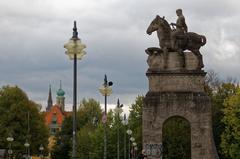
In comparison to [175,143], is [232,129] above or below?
above

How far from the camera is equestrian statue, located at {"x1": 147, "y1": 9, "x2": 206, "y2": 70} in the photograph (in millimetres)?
38594

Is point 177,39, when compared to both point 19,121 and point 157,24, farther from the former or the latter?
point 19,121

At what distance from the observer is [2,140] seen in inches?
3226

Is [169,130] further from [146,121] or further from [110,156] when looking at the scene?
[146,121]

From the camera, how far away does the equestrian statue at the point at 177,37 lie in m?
38.6

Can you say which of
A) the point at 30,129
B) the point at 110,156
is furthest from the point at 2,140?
the point at 110,156

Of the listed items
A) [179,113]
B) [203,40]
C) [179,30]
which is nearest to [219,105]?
[203,40]

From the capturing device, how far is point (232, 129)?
59406 millimetres

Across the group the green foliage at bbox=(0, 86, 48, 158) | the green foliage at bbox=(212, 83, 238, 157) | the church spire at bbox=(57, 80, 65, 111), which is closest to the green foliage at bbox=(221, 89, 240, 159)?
the green foliage at bbox=(212, 83, 238, 157)

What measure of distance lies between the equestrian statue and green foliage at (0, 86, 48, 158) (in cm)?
4542

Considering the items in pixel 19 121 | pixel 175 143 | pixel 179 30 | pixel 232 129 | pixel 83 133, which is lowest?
pixel 175 143

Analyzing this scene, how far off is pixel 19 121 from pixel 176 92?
48704mm

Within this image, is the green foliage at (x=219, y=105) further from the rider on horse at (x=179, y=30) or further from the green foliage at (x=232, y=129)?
the rider on horse at (x=179, y=30)

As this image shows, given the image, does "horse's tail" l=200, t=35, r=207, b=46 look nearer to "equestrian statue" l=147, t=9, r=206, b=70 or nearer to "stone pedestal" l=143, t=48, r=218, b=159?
→ "equestrian statue" l=147, t=9, r=206, b=70
